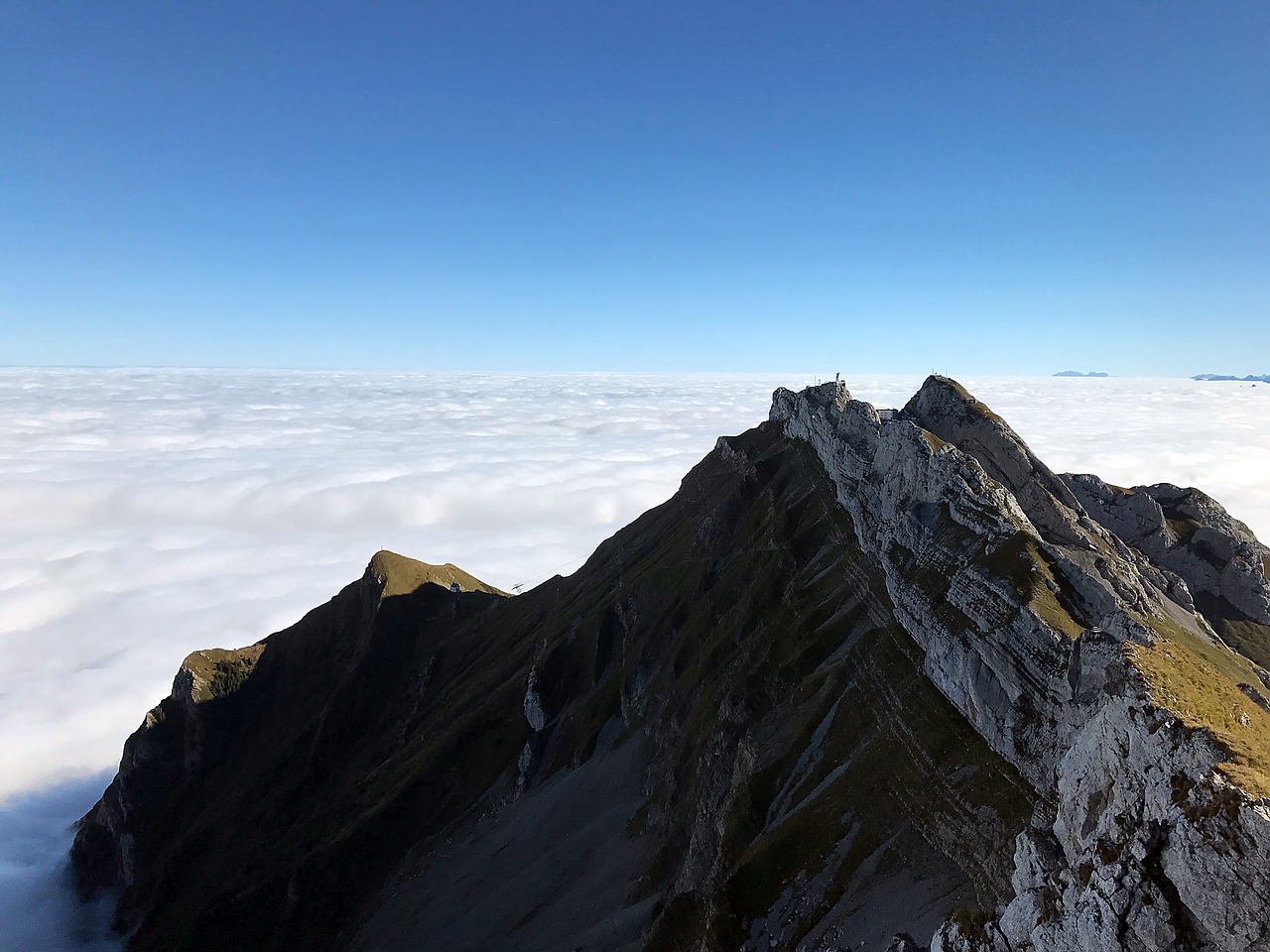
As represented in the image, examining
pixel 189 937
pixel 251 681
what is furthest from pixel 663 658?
pixel 251 681

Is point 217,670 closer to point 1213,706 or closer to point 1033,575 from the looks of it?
point 1033,575

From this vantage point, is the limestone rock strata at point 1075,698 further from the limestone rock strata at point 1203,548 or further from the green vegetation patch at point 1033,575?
the limestone rock strata at point 1203,548

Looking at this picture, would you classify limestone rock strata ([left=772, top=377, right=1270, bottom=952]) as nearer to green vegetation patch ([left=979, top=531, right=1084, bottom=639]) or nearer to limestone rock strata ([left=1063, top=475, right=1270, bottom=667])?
green vegetation patch ([left=979, top=531, right=1084, bottom=639])

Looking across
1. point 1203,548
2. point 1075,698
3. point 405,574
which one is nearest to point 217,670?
point 405,574

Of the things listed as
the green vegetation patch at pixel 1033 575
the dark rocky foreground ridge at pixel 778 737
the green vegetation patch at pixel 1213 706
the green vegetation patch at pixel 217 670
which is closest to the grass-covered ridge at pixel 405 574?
the dark rocky foreground ridge at pixel 778 737

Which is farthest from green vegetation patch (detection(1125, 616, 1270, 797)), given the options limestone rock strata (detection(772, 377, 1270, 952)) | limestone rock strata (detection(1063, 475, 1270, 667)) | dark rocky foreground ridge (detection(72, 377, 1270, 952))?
limestone rock strata (detection(1063, 475, 1270, 667))

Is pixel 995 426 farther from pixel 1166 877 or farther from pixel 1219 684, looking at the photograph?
pixel 1166 877
